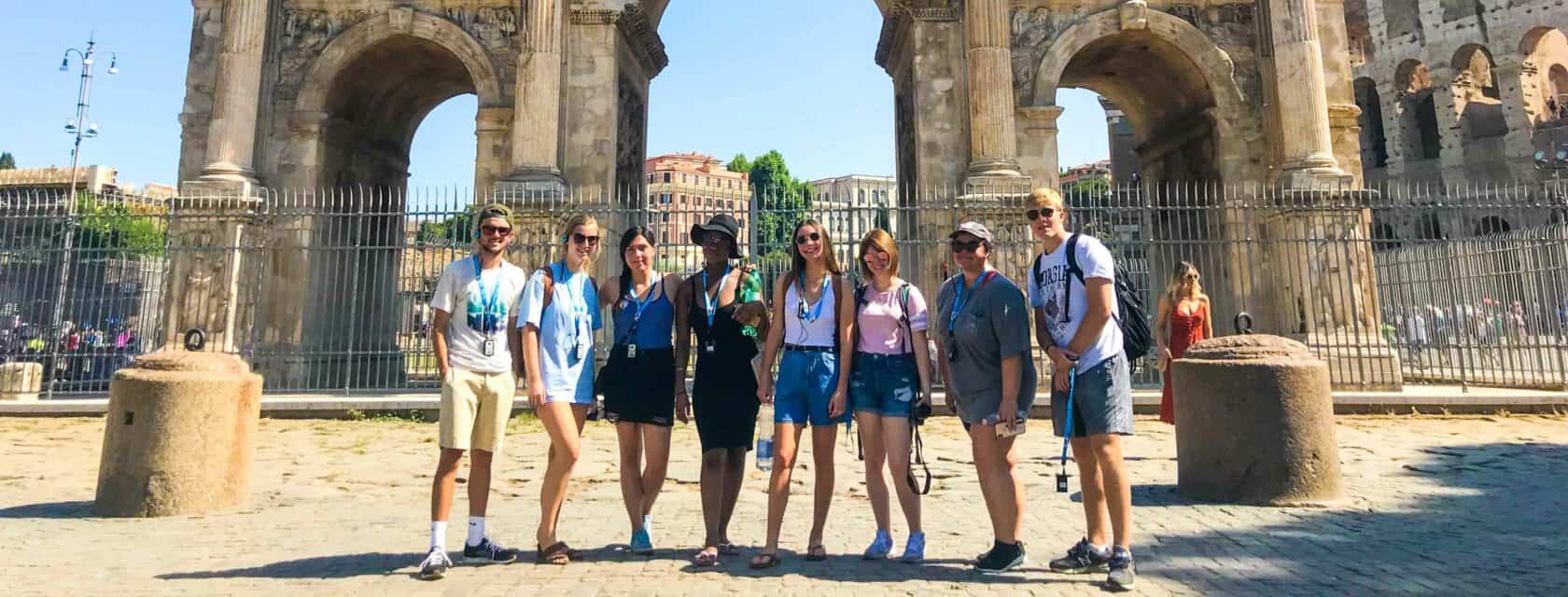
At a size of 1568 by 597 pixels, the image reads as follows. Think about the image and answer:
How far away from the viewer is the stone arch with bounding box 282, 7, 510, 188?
Result: 1448cm

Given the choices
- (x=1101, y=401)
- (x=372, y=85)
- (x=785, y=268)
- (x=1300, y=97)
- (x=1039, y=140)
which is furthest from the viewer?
(x=372, y=85)

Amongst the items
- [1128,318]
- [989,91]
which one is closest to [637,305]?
[1128,318]

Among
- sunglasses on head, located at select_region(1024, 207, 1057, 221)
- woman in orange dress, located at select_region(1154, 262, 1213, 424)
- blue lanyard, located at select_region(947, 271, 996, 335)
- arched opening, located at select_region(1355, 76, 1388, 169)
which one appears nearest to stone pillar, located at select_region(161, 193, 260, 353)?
blue lanyard, located at select_region(947, 271, 996, 335)

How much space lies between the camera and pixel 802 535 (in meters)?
4.79

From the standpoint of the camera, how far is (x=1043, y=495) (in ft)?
19.7

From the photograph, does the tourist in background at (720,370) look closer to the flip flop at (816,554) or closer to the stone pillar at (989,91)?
the flip flop at (816,554)

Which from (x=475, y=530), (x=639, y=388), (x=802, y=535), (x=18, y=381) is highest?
(x=18, y=381)

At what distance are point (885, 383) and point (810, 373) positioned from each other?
15.1 inches

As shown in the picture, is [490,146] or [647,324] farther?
[490,146]

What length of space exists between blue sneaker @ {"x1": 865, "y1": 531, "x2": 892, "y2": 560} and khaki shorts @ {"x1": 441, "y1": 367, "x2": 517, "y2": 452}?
197cm

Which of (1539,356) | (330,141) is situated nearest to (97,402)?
(330,141)

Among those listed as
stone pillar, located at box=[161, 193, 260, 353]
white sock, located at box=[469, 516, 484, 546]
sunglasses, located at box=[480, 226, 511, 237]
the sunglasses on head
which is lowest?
white sock, located at box=[469, 516, 484, 546]

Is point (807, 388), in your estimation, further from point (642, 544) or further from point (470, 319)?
point (470, 319)

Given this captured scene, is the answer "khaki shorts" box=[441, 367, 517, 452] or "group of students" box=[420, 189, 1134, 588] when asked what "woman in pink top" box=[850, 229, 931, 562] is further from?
"khaki shorts" box=[441, 367, 517, 452]
